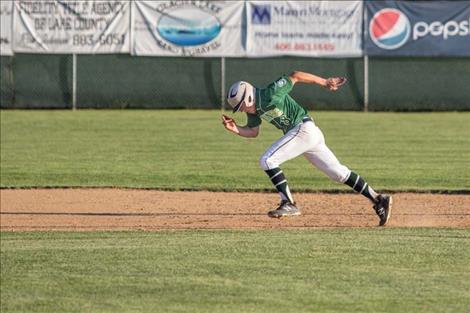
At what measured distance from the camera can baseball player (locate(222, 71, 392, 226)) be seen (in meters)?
12.7

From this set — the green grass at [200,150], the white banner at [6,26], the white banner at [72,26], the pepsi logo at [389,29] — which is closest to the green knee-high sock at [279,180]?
the green grass at [200,150]

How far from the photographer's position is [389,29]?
27.2 metres

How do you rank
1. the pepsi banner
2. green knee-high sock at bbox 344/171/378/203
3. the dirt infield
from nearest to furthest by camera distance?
1. green knee-high sock at bbox 344/171/378/203
2. the dirt infield
3. the pepsi banner

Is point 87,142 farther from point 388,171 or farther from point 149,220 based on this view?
point 149,220

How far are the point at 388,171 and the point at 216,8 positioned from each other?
34.5ft

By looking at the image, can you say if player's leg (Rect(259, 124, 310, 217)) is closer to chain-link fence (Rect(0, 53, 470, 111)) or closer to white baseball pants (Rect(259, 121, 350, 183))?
white baseball pants (Rect(259, 121, 350, 183))

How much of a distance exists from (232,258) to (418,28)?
59.0ft

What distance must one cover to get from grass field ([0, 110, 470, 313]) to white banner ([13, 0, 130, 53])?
325 inches

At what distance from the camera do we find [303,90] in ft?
90.8

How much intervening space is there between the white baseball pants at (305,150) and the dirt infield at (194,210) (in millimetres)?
647

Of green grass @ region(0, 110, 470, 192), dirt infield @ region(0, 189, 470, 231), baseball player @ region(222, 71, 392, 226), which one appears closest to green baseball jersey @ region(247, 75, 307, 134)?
baseball player @ region(222, 71, 392, 226)

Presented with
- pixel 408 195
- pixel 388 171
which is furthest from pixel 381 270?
pixel 388 171

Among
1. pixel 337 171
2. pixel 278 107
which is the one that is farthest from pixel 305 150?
pixel 278 107

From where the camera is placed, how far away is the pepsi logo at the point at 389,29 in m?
27.1
